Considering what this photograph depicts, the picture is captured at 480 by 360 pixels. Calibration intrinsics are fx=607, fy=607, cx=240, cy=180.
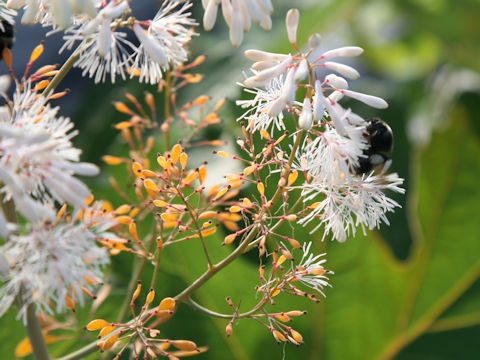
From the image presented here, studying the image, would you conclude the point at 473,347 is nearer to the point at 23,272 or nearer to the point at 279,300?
the point at 279,300

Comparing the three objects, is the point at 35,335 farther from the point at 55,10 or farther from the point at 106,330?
the point at 55,10

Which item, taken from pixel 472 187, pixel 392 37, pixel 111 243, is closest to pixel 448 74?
pixel 392 37

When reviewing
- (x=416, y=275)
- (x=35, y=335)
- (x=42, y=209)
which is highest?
(x=42, y=209)

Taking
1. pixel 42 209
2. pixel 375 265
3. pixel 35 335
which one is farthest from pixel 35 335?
pixel 375 265

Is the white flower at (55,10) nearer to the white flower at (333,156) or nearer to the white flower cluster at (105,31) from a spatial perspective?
the white flower cluster at (105,31)

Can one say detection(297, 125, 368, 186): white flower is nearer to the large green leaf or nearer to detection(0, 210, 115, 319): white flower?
detection(0, 210, 115, 319): white flower

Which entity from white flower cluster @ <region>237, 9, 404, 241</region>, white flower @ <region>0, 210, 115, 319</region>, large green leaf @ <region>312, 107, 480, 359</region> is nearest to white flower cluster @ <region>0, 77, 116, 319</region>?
white flower @ <region>0, 210, 115, 319</region>
